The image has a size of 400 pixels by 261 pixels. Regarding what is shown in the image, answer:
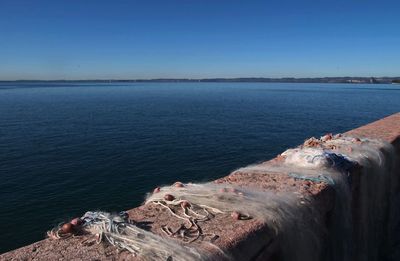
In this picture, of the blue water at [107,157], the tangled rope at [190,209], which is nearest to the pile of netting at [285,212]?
the tangled rope at [190,209]

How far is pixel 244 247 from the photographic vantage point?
3.79 metres

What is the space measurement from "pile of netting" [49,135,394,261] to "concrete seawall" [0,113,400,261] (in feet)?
0.20

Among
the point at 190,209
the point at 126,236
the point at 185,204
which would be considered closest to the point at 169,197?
the point at 185,204

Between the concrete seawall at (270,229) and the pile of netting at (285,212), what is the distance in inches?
2.5

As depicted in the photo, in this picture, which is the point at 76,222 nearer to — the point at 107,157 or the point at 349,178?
the point at 349,178

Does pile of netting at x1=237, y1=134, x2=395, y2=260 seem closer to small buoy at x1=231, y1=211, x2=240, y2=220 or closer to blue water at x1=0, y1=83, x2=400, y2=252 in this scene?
small buoy at x1=231, y1=211, x2=240, y2=220

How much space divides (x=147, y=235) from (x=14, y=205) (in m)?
15.7

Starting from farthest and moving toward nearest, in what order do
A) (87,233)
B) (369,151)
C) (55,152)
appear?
(55,152) → (369,151) → (87,233)

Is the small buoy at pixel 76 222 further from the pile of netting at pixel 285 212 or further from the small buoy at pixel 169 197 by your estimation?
the small buoy at pixel 169 197

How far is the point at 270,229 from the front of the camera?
13.9ft

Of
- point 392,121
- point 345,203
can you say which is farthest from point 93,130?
point 345,203

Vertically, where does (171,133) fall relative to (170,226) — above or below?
below

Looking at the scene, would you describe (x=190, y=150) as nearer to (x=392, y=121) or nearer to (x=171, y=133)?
(x=171, y=133)

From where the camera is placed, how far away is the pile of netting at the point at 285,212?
3696 millimetres
